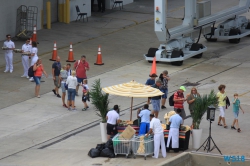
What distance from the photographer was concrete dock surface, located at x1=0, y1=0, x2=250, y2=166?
65.5 feet

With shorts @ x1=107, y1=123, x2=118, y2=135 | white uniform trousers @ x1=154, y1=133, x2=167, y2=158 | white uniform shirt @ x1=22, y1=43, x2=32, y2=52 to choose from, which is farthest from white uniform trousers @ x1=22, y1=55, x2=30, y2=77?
white uniform trousers @ x1=154, y1=133, x2=167, y2=158

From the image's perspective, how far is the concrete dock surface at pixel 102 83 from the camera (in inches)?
786

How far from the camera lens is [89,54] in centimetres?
3164

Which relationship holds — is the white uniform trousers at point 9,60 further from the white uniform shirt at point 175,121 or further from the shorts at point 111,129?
the white uniform shirt at point 175,121

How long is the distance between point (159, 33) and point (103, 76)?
291cm

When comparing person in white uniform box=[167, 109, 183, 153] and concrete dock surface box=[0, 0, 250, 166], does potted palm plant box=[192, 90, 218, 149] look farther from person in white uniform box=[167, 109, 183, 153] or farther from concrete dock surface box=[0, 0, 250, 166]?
concrete dock surface box=[0, 0, 250, 166]

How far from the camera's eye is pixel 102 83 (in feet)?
88.4

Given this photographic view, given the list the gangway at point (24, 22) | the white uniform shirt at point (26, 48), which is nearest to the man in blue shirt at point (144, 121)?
the white uniform shirt at point (26, 48)

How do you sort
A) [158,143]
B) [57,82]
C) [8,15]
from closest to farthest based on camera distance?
[158,143] < [57,82] < [8,15]

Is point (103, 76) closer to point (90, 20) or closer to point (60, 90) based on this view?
point (60, 90)

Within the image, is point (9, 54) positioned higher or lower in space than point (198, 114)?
higher

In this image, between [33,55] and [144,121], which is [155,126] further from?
[33,55]

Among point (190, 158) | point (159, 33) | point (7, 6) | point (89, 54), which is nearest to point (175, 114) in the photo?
point (190, 158)

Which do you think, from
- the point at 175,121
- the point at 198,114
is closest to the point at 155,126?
the point at 175,121
